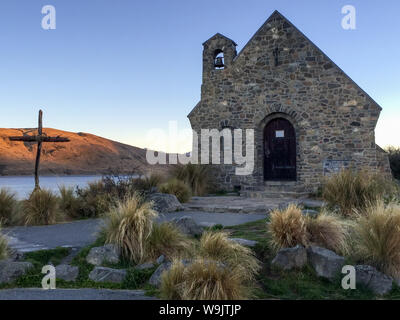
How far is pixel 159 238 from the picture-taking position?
516 centimetres

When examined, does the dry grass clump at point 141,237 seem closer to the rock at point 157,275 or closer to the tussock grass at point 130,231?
the tussock grass at point 130,231

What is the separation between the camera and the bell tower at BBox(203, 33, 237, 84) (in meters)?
13.5

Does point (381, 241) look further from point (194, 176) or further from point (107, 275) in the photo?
point (194, 176)

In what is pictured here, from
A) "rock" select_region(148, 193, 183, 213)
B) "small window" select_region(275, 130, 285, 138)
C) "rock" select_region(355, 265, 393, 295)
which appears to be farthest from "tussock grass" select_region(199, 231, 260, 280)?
"small window" select_region(275, 130, 285, 138)

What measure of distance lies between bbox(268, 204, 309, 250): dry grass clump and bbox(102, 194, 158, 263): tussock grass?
1804mm

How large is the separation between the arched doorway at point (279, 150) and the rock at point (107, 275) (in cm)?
893

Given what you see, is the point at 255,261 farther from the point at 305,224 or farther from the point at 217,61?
the point at 217,61

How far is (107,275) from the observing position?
4.46 metres

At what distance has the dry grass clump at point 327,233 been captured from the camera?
520 centimetres

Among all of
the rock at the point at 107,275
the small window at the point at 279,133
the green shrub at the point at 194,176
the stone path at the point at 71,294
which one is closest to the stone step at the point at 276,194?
the green shrub at the point at 194,176

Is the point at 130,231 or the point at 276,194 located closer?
the point at 130,231

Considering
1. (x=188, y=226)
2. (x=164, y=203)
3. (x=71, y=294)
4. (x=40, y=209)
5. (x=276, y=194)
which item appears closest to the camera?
(x=71, y=294)

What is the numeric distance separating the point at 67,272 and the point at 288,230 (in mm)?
3044

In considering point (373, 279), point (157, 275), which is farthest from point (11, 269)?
point (373, 279)
